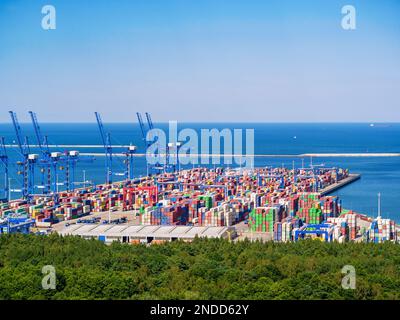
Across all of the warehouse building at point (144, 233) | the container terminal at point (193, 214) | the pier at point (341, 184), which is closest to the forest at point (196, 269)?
the warehouse building at point (144, 233)

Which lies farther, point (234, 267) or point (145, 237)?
point (145, 237)

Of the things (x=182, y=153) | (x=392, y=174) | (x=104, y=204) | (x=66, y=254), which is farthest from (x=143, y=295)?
(x=182, y=153)

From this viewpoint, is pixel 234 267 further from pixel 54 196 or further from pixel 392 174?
pixel 392 174

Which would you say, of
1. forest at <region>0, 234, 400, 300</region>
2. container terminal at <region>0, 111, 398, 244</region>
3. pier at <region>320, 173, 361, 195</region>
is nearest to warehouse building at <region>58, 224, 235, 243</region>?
container terminal at <region>0, 111, 398, 244</region>

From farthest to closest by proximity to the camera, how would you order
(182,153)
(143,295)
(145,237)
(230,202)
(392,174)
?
(182,153)
(392,174)
(230,202)
(145,237)
(143,295)

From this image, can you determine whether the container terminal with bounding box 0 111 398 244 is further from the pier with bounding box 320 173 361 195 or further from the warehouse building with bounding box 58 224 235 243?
the pier with bounding box 320 173 361 195

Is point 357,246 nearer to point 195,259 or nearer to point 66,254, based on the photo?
point 195,259
